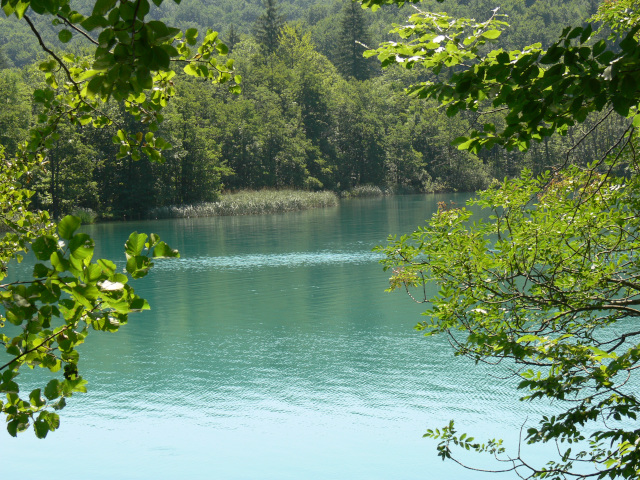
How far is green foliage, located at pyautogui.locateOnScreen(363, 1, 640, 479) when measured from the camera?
88.1 inches

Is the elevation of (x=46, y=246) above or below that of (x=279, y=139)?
below

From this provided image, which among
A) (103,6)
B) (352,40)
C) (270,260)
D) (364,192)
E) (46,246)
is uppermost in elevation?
(352,40)

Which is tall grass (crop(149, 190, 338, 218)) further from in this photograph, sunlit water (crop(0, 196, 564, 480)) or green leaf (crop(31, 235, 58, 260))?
green leaf (crop(31, 235, 58, 260))

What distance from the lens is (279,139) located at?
183ft

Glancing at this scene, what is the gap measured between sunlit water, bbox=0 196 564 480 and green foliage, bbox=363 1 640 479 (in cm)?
261

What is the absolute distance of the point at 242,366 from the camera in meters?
10.7

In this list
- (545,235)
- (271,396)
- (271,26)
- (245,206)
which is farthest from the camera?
(271,26)

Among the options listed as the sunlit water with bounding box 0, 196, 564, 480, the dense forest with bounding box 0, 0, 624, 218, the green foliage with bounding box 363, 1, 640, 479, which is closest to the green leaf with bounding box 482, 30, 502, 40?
the green foliage with bounding box 363, 1, 640, 479

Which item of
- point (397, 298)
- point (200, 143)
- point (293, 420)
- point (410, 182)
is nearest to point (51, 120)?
point (293, 420)

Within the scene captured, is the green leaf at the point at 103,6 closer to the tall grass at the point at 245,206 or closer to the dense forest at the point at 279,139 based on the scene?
the dense forest at the point at 279,139

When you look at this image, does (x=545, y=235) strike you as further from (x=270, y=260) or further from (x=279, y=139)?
(x=279, y=139)

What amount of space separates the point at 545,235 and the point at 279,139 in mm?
52150

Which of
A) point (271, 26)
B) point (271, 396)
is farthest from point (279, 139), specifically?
point (271, 396)

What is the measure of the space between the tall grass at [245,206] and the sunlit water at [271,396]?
87.0 feet
